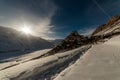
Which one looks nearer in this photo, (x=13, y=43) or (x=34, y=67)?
(x=34, y=67)

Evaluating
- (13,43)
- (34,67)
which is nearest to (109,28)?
(34,67)

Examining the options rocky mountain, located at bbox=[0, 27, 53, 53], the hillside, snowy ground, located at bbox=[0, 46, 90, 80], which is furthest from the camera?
rocky mountain, located at bbox=[0, 27, 53, 53]

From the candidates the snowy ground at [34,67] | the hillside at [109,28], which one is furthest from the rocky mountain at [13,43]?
the snowy ground at [34,67]

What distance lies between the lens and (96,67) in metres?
6.96

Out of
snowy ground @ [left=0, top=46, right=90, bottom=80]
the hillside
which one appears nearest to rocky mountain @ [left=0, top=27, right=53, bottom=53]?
the hillside

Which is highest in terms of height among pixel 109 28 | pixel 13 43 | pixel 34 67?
pixel 13 43

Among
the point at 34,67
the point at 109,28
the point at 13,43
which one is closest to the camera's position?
the point at 34,67

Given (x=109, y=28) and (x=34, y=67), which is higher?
(x=109, y=28)

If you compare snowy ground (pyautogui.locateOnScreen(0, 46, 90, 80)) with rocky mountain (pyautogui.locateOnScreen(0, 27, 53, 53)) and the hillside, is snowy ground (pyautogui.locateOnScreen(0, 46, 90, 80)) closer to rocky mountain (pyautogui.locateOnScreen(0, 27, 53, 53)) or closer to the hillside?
the hillside

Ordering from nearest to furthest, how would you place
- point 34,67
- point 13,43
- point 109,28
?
1. point 34,67
2. point 109,28
3. point 13,43

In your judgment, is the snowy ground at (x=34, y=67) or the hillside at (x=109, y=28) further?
the hillside at (x=109, y=28)

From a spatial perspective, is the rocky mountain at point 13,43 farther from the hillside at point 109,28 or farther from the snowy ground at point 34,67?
the snowy ground at point 34,67

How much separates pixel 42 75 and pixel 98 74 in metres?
3.34

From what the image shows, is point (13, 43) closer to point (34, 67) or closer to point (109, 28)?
point (109, 28)
